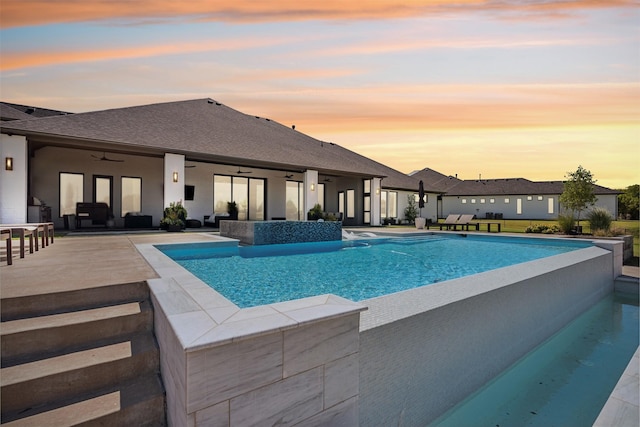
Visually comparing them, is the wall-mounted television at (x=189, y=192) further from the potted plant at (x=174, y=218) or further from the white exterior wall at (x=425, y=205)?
the white exterior wall at (x=425, y=205)

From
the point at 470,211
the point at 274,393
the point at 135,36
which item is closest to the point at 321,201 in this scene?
the point at 135,36

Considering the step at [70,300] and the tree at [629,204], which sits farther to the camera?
the tree at [629,204]

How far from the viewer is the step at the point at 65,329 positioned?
8.59ft

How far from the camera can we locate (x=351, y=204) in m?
22.2

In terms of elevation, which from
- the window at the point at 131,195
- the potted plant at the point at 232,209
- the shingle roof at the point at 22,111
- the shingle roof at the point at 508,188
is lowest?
the potted plant at the point at 232,209

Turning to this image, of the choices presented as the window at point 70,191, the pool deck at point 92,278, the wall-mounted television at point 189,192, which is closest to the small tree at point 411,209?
the wall-mounted television at point 189,192

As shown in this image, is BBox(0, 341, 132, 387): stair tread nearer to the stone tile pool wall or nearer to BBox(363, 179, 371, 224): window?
the stone tile pool wall

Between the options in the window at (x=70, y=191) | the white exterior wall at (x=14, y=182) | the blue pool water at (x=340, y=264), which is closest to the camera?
the blue pool water at (x=340, y=264)

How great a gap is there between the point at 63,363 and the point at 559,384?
5.32 m

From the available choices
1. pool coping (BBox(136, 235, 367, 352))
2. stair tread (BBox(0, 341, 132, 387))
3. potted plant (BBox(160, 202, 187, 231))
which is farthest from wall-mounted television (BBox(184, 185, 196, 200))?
stair tread (BBox(0, 341, 132, 387))

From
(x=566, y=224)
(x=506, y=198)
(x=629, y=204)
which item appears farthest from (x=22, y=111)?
(x=629, y=204)

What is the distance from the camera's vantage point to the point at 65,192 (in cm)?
1457

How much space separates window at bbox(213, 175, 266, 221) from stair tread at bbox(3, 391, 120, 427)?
16.3 m

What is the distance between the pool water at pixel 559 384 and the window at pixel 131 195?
1644 centimetres
